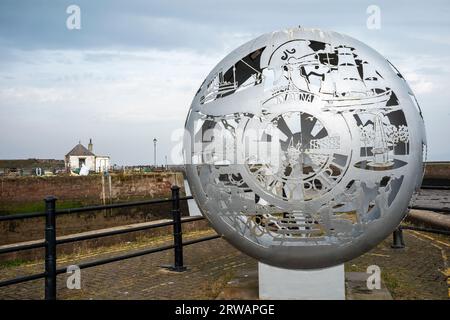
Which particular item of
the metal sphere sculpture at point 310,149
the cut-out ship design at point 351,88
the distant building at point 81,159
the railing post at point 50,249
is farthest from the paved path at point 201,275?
the distant building at point 81,159

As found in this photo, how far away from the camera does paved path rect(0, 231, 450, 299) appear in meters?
5.39

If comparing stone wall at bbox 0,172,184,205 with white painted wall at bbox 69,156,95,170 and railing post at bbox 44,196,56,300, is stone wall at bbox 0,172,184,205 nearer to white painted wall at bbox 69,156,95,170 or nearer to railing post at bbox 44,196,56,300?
white painted wall at bbox 69,156,95,170

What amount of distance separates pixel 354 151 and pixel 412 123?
2.46ft

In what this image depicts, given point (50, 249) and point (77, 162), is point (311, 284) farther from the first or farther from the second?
point (77, 162)

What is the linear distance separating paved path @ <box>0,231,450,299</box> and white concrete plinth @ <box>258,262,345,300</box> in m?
0.93

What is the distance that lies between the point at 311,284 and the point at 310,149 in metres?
1.54

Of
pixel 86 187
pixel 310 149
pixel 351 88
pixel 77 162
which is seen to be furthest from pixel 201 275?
pixel 77 162

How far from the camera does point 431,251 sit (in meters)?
7.44

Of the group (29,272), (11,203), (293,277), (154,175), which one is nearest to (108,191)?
(154,175)

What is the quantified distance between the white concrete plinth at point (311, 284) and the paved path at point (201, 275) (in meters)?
0.93

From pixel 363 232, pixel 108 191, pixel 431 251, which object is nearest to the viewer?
pixel 363 232

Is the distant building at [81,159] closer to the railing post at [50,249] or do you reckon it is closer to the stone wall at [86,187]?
the stone wall at [86,187]

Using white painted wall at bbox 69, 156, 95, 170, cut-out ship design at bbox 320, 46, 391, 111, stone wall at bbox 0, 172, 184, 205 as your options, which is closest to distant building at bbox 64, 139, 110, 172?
white painted wall at bbox 69, 156, 95, 170

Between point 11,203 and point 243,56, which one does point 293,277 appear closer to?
point 243,56
